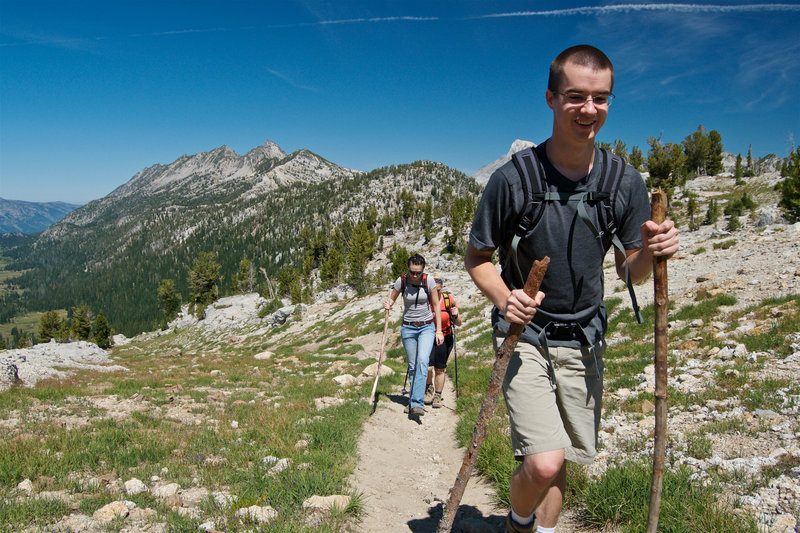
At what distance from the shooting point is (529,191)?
2.63 meters

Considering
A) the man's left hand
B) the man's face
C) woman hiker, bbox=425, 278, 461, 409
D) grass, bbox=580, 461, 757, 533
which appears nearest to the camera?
the man's left hand

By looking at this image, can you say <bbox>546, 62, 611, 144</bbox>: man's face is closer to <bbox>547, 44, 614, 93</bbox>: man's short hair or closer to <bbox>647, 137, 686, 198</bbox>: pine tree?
<bbox>547, 44, 614, 93</bbox>: man's short hair

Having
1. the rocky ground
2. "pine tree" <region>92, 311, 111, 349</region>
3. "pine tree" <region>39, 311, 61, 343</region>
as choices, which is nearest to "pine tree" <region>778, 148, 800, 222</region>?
the rocky ground

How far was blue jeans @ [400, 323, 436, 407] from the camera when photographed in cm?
794

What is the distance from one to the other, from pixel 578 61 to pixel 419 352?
622cm

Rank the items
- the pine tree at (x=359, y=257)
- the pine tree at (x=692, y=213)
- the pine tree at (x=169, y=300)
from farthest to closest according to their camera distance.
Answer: the pine tree at (x=169, y=300), the pine tree at (x=359, y=257), the pine tree at (x=692, y=213)

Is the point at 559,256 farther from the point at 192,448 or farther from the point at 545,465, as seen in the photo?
the point at 192,448

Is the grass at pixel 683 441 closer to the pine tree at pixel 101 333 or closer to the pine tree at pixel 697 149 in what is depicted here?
the pine tree at pixel 697 149

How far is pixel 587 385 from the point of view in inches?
117

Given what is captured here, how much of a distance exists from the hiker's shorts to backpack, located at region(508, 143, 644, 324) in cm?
56

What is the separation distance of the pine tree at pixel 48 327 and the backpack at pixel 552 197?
118m

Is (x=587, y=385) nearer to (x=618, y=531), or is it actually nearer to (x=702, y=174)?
(x=618, y=531)

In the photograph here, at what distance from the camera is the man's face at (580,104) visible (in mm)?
2525

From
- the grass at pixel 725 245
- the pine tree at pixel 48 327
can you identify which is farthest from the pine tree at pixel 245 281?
the grass at pixel 725 245
